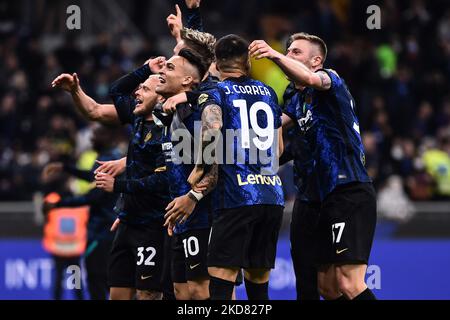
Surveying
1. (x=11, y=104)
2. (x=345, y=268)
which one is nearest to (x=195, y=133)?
(x=345, y=268)

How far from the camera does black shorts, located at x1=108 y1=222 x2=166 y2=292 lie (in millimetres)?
9000

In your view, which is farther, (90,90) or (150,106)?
(90,90)

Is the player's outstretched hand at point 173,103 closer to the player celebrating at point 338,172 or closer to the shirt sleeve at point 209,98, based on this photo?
the shirt sleeve at point 209,98

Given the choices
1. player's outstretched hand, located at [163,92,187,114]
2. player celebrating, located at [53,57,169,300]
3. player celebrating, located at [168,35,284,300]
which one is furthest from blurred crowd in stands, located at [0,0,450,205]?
player celebrating, located at [168,35,284,300]

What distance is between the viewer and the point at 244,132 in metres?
8.03

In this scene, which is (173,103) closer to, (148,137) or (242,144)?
(242,144)

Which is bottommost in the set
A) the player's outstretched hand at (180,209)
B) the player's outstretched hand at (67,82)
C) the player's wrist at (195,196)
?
the player's outstretched hand at (180,209)

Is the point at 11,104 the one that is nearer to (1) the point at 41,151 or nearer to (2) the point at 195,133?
(1) the point at 41,151

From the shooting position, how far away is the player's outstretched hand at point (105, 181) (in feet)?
29.1

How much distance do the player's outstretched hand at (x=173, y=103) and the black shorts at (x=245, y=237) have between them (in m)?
0.85

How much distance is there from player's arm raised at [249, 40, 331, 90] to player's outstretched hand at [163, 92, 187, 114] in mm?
681

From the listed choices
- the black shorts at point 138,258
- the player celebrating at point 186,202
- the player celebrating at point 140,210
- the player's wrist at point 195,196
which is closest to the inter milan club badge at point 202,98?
the player celebrating at point 186,202
